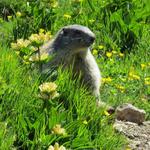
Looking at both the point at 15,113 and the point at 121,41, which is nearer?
the point at 15,113

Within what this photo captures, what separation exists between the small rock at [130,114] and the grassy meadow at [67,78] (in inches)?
7.1

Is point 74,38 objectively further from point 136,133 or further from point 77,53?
point 136,133

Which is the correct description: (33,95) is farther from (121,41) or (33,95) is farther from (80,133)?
(121,41)

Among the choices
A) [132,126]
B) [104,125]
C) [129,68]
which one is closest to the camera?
[104,125]

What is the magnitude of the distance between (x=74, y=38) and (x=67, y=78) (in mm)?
1033

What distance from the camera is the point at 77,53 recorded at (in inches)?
204

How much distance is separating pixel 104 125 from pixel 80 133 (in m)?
0.35

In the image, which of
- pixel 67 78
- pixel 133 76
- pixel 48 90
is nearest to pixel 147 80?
pixel 133 76

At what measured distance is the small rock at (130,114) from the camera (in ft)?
16.0

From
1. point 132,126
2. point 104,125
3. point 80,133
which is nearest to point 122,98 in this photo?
point 132,126

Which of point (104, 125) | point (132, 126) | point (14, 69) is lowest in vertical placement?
point (132, 126)

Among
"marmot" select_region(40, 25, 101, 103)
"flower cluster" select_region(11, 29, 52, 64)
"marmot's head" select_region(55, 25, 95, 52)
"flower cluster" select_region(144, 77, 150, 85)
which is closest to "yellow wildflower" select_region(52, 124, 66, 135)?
"flower cluster" select_region(11, 29, 52, 64)

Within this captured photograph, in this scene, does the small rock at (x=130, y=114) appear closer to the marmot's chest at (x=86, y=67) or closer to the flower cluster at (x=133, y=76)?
the marmot's chest at (x=86, y=67)

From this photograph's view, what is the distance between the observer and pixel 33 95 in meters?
3.97
